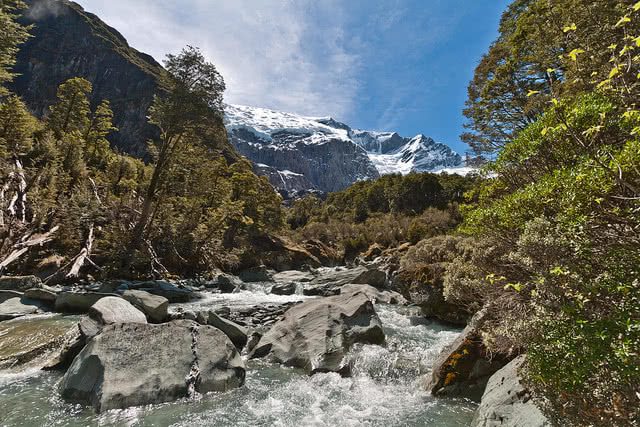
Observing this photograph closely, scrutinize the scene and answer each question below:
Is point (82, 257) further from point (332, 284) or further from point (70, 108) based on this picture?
point (70, 108)

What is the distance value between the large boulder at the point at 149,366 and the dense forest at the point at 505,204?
600cm

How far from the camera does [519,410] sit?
16.0 feet

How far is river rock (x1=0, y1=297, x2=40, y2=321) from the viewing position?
10.1m

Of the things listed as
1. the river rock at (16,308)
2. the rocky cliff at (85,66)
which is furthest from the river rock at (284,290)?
the rocky cliff at (85,66)

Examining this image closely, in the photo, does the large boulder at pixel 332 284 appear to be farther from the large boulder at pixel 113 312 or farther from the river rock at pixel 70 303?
the large boulder at pixel 113 312

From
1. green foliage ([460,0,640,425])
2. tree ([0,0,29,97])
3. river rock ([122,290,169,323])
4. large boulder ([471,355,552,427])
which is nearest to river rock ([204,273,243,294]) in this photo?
river rock ([122,290,169,323])

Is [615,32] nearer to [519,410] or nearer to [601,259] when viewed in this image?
[601,259]

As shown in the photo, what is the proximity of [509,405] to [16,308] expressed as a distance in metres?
14.3

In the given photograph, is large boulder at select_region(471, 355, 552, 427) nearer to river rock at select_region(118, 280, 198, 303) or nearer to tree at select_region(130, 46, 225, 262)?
river rock at select_region(118, 280, 198, 303)

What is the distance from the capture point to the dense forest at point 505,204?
11.8 ft

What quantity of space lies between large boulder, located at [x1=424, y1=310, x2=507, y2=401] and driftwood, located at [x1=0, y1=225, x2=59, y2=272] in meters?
17.0

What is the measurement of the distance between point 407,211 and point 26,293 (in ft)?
213

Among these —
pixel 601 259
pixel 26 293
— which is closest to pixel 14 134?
pixel 26 293

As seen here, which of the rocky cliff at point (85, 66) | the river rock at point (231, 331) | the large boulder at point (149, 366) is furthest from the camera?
the rocky cliff at point (85, 66)
